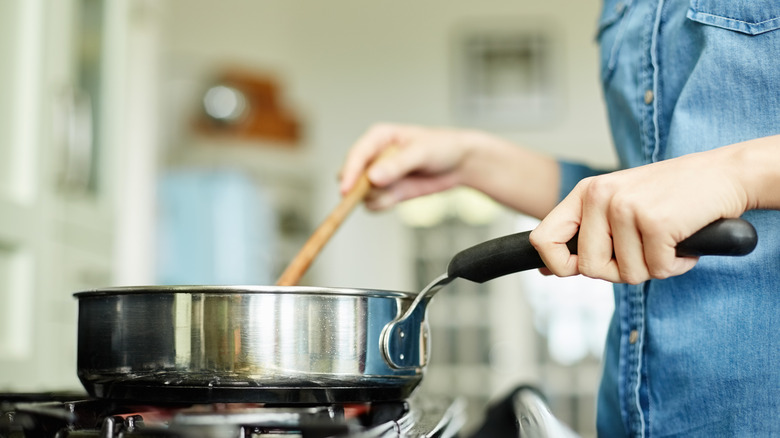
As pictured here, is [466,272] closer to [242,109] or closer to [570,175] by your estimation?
[570,175]

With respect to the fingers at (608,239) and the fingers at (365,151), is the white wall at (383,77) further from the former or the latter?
the fingers at (608,239)

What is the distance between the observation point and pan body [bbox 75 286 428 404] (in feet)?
1.77

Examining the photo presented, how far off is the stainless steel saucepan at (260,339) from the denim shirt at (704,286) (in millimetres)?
159

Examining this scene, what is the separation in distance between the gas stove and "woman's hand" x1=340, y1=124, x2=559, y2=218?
0.27m

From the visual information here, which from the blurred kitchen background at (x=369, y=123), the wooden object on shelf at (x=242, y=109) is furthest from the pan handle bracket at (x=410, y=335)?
the wooden object on shelf at (x=242, y=109)

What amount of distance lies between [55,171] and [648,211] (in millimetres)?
1287

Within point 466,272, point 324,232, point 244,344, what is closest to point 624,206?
point 466,272

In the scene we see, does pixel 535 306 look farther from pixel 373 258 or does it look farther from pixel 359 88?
pixel 359 88

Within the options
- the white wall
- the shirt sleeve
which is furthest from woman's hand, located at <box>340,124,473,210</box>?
the white wall

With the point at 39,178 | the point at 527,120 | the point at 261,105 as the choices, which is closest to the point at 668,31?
the point at 39,178

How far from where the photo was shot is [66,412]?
55cm

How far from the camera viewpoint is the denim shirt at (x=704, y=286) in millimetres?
599

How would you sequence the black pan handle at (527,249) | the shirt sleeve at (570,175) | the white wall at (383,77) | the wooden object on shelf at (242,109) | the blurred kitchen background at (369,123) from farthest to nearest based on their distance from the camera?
the white wall at (383,77) → the wooden object on shelf at (242,109) → the blurred kitchen background at (369,123) → the shirt sleeve at (570,175) → the black pan handle at (527,249)

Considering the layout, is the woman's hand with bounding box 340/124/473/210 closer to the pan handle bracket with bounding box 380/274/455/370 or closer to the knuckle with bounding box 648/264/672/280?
the pan handle bracket with bounding box 380/274/455/370
